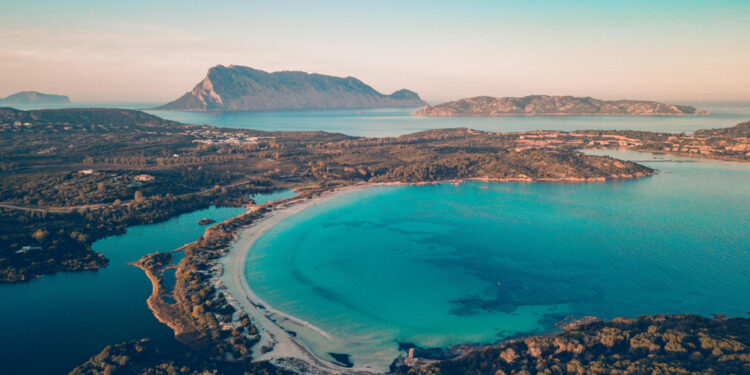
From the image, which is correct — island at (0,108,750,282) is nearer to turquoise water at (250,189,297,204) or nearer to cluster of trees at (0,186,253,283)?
cluster of trees at (0,186,253,283)

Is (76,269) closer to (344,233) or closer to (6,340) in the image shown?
(6,340)

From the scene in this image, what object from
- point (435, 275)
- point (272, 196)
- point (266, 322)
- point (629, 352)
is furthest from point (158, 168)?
point (629, 352)

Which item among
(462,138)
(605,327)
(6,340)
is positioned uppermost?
(462,138)

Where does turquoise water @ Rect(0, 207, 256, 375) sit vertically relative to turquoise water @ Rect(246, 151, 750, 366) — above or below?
below

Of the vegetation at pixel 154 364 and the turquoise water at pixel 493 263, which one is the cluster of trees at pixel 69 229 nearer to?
the turquoise water at pixel 493 263

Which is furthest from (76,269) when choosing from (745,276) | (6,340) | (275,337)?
(745,276)

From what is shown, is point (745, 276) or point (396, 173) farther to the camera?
point (396, 173)

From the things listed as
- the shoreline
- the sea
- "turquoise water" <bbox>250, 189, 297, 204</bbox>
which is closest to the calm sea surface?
the sea
